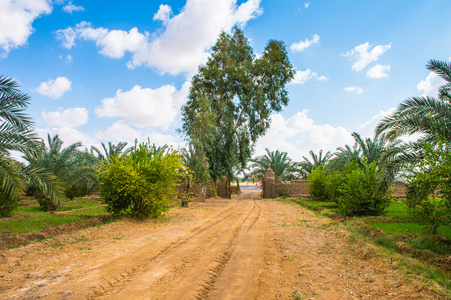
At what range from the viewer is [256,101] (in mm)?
23766

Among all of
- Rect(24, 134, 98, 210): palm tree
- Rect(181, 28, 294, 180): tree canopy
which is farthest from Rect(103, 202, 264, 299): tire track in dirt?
Rect(181, 28, 294, 180): tree canopy

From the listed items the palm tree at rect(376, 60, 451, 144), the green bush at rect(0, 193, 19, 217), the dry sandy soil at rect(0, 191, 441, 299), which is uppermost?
the palm tree at rect(376, 60, 451, 144)

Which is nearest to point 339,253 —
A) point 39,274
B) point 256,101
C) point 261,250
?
point 261,250

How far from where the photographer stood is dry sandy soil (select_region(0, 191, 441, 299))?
12.9 ft

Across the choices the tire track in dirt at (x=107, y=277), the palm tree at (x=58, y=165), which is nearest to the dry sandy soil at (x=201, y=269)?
the tire track in dirt at (x=107, y=277)

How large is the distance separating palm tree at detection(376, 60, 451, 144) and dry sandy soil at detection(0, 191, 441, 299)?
4383 mm

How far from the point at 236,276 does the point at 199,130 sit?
15640 mm

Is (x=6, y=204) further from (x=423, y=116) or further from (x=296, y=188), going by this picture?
(x=296, y=188)

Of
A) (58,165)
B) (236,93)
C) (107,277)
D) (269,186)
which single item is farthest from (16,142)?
(269,186)

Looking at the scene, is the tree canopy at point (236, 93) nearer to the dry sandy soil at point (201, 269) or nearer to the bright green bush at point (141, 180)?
the bright green bush at point (141, 180)

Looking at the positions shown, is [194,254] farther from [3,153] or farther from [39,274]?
[3,153]

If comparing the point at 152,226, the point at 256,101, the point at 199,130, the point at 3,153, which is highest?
the point at 256,101

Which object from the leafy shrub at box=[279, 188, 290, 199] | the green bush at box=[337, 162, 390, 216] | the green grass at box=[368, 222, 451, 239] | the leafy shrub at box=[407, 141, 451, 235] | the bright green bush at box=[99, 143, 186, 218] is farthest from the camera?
the leafy shrub at box=[279, 188, 290, 199]

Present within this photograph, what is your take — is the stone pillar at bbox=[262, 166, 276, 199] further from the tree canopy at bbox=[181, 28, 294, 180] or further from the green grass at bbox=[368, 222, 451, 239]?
the green grass at bbox=[368, 222, 451, 239]
